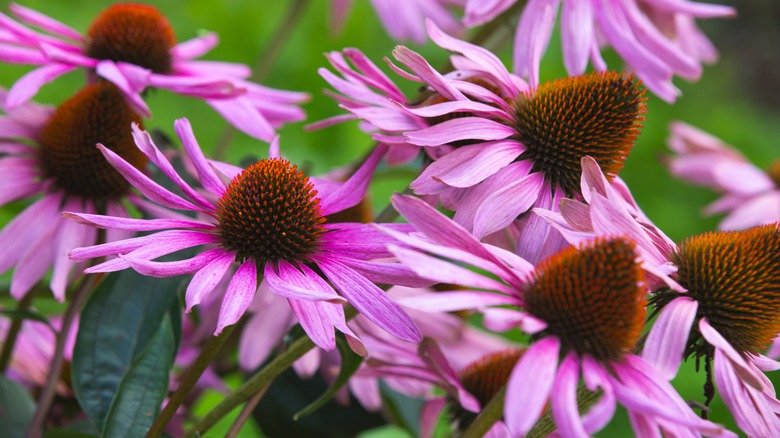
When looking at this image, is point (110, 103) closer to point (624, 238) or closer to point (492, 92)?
point (492, 92)

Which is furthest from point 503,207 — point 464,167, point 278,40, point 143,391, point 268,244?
point 278,40

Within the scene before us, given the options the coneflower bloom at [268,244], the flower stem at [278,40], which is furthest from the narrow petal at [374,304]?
the flower stem at [278,40]

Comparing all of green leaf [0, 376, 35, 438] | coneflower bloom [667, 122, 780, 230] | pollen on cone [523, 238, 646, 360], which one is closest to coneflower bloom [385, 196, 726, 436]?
pollen on cone [523, 238, 646, 360]

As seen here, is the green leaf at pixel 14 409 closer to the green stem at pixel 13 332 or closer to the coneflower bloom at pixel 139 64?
the green stem at pixel 13 332

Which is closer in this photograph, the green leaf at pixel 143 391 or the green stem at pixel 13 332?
the green leaf at pixel 143 391

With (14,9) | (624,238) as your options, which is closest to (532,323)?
(624,238)

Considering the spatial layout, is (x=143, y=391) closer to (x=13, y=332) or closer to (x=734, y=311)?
(x=13, y=332)
